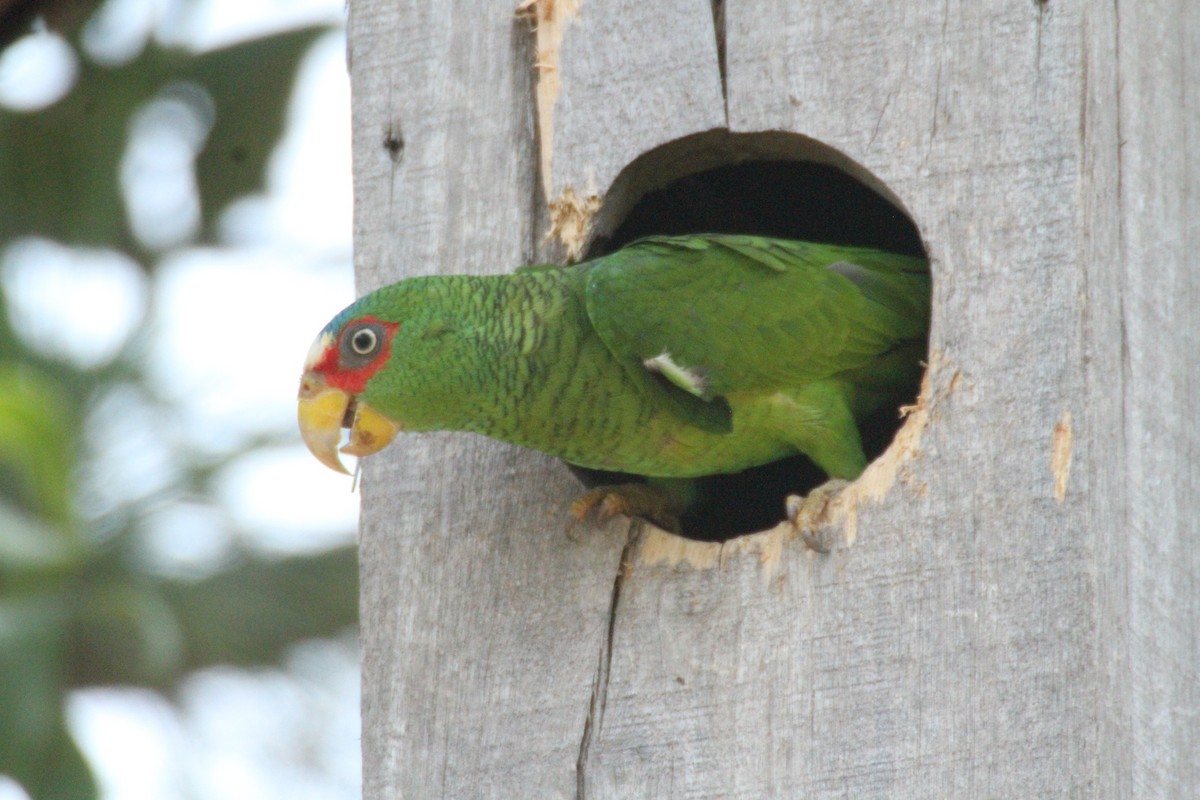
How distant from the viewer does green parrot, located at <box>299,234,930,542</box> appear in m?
3.10

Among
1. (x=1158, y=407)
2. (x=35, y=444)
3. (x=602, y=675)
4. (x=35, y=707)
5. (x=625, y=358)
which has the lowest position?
(x=35, y=707)

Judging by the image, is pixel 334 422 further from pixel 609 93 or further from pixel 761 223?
pixel 761 223

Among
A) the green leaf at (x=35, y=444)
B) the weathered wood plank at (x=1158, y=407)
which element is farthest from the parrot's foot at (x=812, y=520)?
the green leaf at (x=35, y=444)

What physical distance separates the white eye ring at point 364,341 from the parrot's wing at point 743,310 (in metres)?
0.49

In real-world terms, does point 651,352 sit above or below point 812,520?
above

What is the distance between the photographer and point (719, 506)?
4.16 metres

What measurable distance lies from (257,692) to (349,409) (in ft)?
12.0

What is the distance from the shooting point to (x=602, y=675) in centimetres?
300

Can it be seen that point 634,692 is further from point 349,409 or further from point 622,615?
point 349,409

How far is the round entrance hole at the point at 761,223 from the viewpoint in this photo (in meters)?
3.86

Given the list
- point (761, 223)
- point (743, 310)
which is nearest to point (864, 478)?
point (743, 310)

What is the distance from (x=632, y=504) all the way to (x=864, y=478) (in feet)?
2.21

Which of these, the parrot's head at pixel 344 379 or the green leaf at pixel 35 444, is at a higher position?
the parrot's head at pixel 344 379

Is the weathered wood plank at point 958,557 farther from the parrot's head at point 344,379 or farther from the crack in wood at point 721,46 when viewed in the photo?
the parrot's head at point 344,379
